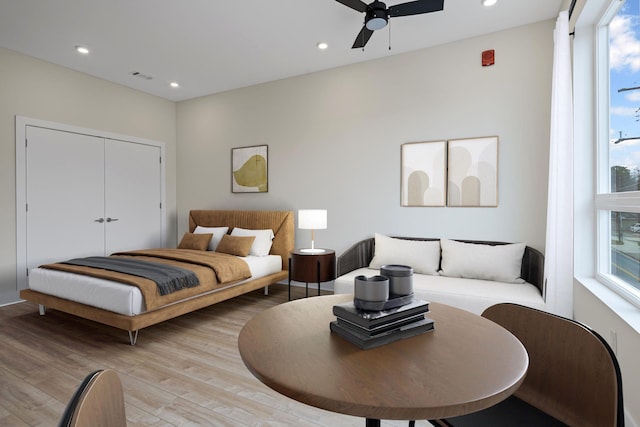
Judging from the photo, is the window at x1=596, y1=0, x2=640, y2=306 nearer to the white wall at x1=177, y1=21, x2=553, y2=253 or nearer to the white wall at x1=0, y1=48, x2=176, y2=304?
the white wall at x1=177, y1=21, x2=553, y2=253

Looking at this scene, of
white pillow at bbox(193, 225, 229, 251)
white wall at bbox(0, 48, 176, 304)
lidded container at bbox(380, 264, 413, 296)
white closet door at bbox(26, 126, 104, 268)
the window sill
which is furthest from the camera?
white pillow at bbox(193, 225, 229, 251)

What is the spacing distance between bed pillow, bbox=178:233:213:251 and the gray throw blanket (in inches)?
40.1

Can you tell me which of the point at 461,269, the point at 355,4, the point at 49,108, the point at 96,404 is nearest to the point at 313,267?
the point at 461,269

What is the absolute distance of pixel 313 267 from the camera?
147 inches

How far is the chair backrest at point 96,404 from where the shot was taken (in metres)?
0.51

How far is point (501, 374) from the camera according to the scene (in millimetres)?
898

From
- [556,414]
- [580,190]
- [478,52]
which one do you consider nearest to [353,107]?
[478,52]

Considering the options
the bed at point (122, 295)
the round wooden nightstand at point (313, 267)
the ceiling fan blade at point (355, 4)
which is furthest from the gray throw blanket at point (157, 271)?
the ceiling fan blade at point (355, 4)

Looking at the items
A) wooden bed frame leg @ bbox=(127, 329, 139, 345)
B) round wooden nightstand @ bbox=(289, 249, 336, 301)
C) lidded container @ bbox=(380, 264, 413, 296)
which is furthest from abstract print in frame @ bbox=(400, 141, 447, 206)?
wooden bed frame leg @ bbox=(127, 329, 139, 345)

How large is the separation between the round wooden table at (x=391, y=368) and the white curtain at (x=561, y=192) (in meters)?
1.72

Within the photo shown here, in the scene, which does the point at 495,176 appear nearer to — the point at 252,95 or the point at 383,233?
the point at 383,233

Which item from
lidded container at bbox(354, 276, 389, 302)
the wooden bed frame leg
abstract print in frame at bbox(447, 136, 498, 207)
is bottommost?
the wooden bed frame leg

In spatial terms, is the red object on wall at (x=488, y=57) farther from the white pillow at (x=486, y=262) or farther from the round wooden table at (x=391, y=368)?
the round wooden table at (x=391, y=368)

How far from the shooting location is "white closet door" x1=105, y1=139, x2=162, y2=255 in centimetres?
490
